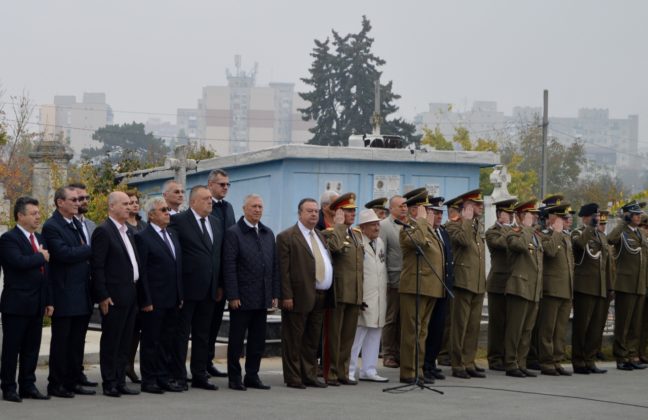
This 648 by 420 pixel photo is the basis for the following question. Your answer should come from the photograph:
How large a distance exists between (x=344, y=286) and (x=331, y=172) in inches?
358

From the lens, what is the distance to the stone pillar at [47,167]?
19.8m

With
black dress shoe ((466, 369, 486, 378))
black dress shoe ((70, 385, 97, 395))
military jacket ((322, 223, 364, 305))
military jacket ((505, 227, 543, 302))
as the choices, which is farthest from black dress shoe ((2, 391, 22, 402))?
military jacket ((505, 227, 543, 302))

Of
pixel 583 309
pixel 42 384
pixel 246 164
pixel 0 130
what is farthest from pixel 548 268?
pixel 246 164

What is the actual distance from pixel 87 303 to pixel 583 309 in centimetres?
658

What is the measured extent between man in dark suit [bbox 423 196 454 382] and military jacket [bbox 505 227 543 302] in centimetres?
88

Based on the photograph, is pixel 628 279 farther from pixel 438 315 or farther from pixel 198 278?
pixel 198 278

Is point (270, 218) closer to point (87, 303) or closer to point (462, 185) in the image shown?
point (462, 185)

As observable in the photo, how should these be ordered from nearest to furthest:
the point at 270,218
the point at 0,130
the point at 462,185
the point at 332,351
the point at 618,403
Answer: the point at 618,403 < the point at 332,351 < the point at 0,130 < the point at 270,218 < the point at 462,185

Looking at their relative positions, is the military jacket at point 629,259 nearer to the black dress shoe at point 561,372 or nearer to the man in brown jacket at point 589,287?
the man in brown jacket at point 589,287

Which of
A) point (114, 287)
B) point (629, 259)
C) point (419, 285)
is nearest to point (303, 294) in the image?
point (419, 285)

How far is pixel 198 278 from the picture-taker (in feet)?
39.2

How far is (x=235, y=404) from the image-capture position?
35.8 ft

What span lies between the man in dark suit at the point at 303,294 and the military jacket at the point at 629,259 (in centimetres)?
466

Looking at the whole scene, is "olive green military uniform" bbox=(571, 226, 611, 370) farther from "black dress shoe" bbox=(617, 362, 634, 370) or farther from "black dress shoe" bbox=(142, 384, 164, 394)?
"black dress shoe" bbox=(142, 384, 164, 394)
